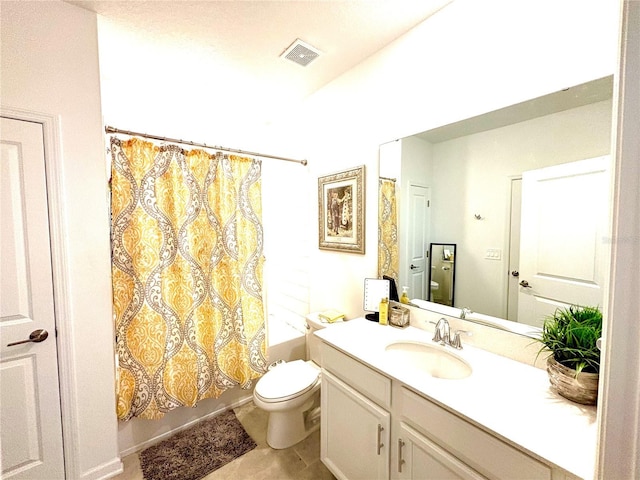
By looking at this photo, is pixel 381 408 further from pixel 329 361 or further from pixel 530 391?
pixel 530 391

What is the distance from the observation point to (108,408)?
1.55 metres

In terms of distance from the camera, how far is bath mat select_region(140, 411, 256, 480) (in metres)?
1.56

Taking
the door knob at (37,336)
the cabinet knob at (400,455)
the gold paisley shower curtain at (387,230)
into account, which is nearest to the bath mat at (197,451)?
the door knob at (37,336)

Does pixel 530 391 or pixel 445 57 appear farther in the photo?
pixel 445 57

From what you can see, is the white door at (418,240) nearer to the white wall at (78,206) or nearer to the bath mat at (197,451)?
the bath mat at (197,451)

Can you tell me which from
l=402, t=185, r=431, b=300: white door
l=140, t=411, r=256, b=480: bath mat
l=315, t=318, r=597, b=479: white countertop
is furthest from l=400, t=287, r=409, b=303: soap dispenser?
l=140, t=411, r=256, b=480: bath mat

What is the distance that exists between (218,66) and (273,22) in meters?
0.63

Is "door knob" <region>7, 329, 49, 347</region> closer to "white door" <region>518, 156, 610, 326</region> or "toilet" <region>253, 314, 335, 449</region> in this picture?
"toilet" <region>253, 314, 335, 449</region>

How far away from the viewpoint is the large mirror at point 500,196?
103 centimetres

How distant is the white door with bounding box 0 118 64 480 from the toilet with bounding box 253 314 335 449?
109 cm

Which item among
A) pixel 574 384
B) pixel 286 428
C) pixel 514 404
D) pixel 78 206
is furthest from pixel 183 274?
pixel 574 384

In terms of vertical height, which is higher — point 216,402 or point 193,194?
point 193,194

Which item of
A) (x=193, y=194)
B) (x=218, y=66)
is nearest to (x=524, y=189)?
(x=193, y=194)

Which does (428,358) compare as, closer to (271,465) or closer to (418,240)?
(418,240)
